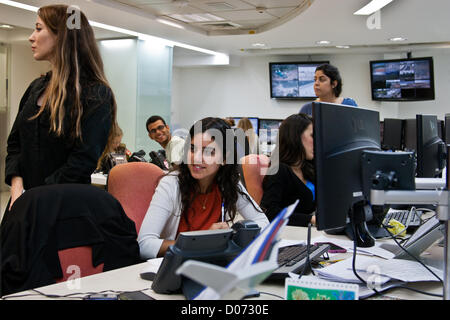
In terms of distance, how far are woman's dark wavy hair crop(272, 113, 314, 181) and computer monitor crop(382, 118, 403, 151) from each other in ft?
5.90

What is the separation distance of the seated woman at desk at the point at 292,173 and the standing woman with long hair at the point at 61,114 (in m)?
0.93

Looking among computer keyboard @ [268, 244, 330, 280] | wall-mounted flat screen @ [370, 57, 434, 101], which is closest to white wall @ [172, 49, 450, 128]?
wall-mounted flat screen @ [370, 57, 434, 101]

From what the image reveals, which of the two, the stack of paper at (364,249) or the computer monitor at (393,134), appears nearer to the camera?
the stack of paper at (364,249)

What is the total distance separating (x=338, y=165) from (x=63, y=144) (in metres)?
1.11

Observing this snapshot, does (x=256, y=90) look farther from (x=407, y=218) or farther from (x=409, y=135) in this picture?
(x=407, y=218)

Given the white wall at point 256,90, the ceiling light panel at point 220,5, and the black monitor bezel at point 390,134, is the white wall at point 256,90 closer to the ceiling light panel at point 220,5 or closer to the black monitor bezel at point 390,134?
the ceiling light panel at point 220,5

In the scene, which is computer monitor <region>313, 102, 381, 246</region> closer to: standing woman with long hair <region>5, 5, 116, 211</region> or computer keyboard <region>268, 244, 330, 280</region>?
computer keyboard <region>268, 244, 330, 280</region>

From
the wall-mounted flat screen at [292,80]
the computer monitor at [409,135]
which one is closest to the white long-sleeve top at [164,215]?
the computer monitor at [409,135]

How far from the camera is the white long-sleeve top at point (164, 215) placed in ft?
5.97

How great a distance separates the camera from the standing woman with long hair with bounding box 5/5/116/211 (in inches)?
73.8

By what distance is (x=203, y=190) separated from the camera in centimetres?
213

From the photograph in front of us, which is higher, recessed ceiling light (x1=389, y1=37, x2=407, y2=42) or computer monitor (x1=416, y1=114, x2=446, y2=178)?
recessed ceiling light (x1=389, y1=37, x2=407, y2=42)

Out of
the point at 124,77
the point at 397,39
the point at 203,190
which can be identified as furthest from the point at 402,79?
the point at 203,190

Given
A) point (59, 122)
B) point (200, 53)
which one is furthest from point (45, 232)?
point (200, 53)
